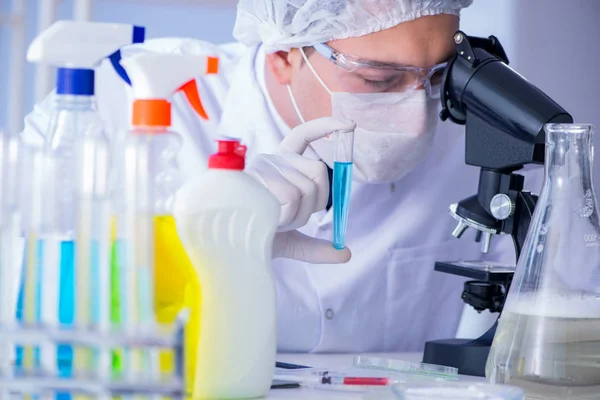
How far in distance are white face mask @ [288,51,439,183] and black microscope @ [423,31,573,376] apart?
19 centimetres

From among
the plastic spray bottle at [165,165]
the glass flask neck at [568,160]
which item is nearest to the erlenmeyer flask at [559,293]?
the glass flask neck at [568,160]

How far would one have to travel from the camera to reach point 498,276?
4.16ft

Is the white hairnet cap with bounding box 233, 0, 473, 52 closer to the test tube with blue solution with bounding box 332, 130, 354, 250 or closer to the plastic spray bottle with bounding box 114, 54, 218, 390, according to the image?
the test tube with blue solution with bounding box 332, 130, 354, 250

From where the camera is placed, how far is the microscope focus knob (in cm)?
123

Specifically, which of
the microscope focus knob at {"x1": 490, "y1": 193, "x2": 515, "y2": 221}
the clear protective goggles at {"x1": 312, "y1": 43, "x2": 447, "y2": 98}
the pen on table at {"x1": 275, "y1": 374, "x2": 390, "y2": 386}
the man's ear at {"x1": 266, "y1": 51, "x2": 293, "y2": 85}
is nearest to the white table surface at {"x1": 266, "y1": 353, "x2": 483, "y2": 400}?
the pen on table at {"x1": 275, "y1": 374, "x2": 390, "y2": 386}

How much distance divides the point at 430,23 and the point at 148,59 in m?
0.84

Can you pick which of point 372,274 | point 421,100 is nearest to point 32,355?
point 421,100

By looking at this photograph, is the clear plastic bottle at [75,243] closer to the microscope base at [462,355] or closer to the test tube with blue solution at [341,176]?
the test tube with blue solution at [341,176]

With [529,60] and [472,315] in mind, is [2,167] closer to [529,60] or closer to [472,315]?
[472,315]

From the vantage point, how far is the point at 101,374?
64cm

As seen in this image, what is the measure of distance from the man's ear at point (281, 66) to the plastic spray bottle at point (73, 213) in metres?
0.84

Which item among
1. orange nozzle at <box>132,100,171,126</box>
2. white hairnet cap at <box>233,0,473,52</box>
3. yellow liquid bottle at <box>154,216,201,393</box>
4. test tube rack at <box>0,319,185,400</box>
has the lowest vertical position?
test tube rack at <box>0,319,185,400</box>

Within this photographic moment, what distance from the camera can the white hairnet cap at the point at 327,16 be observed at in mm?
1504

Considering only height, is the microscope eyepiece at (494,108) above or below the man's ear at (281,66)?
below
